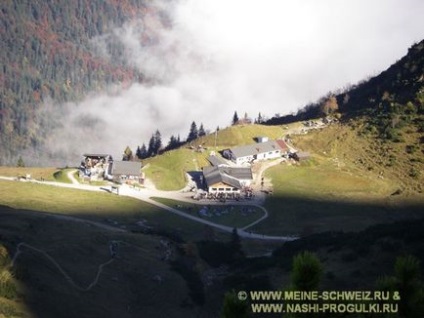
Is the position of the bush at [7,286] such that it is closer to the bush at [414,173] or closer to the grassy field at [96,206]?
the grassy field at [96,206]

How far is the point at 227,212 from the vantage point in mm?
107188

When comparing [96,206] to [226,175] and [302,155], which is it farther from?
[302,155]

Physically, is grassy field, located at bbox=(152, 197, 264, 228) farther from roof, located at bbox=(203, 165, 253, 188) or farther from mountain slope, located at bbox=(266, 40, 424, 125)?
mountain slope, located at bbox=(266, 40, 424, 125)

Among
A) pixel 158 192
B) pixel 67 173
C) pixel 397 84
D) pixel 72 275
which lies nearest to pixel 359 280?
pixel 72 275

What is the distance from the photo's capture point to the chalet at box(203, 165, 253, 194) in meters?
117

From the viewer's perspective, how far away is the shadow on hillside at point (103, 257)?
→ 5125 centimetres

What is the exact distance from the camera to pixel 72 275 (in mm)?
57781

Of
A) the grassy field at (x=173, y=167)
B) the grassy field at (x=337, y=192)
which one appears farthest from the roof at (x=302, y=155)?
the grassy field at (x=173, y=167)

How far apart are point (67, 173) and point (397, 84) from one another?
101 m

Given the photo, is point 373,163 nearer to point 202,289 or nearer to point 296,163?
point 296,163

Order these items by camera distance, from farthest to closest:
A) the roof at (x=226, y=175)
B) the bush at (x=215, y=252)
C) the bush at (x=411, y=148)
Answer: the bush at (x=411, y=148) → the roof at (x=226, y=175) → the bush at (x=215, y=252)

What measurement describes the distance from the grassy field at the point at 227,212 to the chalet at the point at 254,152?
87.5 feet

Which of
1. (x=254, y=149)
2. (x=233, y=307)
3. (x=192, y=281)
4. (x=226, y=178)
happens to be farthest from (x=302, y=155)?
(x=233, y=307)

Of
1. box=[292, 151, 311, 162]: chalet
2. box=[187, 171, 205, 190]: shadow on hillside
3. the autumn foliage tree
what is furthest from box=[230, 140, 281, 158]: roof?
the autumn foliage tree
